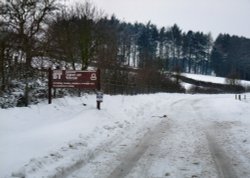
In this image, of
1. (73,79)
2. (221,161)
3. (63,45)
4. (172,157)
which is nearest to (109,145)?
(172,157)

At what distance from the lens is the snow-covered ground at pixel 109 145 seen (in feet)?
29.3

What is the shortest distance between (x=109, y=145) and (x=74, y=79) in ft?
22.1

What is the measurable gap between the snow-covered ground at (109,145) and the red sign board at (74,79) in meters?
0.79

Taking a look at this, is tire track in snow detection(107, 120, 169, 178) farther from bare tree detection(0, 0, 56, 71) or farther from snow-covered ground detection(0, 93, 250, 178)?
bare tree detection(0, 0, 56, 71)

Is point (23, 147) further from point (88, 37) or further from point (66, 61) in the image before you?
point (88, 37)

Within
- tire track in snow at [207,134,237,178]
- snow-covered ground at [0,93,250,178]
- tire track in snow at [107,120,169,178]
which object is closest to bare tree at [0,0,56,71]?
snow-covered ground at [0,93,250,178]

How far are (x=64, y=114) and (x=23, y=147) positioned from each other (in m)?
5.92

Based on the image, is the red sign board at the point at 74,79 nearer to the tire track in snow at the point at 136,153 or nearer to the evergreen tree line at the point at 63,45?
the evergreen tree line at the point at 63,45

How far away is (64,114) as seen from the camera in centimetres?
1616

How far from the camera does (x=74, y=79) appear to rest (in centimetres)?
1825

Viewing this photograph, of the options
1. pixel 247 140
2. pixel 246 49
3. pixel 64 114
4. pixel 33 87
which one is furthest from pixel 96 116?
pixel 246 49

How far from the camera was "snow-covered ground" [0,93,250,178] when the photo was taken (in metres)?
8.94

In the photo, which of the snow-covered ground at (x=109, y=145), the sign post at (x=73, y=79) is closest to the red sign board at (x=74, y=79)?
the sign post at (x=73, y=79)

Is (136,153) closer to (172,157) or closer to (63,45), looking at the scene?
(172,157)
